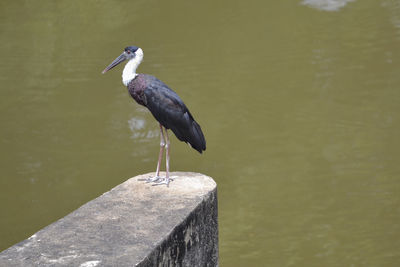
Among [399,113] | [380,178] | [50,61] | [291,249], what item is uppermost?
[50,61]

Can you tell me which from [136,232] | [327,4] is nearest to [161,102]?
[136,232]

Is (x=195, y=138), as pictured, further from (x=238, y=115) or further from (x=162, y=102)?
(x=238, y=115)

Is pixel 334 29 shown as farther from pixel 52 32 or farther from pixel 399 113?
pixel 52 32

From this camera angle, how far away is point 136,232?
3.46m

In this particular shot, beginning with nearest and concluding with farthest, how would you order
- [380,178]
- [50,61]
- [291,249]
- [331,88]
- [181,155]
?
1. [291,249]
2. [380,178]
3. [181,155]
4. [331,88]
5. [50,61]

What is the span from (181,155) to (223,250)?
126 centimetres

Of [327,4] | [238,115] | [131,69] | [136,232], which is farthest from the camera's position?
[327,4]

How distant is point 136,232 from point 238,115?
369 centimetres

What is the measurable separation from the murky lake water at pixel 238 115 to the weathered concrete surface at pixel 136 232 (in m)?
1.73

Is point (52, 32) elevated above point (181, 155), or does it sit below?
above

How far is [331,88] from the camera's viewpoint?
723 cm

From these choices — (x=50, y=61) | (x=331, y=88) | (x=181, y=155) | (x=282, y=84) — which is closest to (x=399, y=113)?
(x=331, y=88)

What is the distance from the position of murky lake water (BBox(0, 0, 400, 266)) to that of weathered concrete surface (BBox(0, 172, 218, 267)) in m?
A: 1.73

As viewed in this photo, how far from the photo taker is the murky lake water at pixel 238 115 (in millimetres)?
5973
